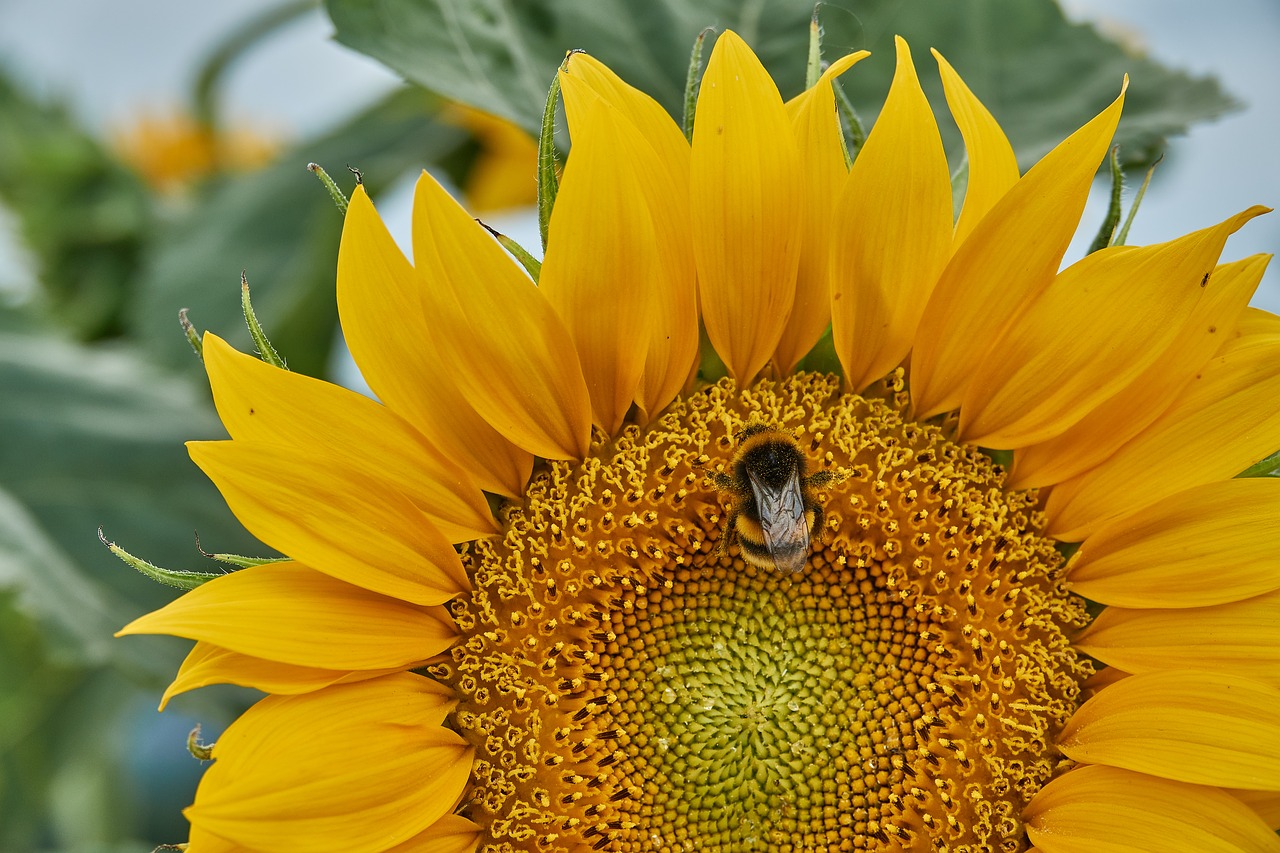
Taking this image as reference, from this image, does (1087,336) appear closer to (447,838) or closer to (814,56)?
(814,56)

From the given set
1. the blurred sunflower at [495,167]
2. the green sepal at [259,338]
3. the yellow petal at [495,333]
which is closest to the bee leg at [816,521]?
the yellow petal at [495,333]

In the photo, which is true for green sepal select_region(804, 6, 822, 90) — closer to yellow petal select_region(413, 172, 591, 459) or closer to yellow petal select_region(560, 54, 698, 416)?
yellow petal select_region(560, 54, 698, 416)

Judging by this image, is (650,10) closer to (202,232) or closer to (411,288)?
(411,288)

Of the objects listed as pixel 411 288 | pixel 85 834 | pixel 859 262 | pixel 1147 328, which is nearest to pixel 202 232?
pixel 85 834

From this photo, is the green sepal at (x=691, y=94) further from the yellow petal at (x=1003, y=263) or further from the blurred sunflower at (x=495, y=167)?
the blurred sunflower at (x=495, y=167)

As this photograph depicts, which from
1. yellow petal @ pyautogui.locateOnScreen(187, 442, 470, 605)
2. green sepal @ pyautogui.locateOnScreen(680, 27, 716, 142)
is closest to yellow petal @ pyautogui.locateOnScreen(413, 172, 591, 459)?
yellow petal @ pyautogui.locateOnScreen(187, 442, 470, 605)

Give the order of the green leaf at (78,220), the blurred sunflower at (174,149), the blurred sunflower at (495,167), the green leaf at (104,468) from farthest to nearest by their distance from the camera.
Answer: the blurred sunflower at (174,149) < the green leaf at (78,220) < the blurred sunflower at (495,167) < the green leaf at (104,468)

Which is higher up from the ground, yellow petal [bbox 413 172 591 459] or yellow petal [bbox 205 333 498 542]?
yellow petal [bbox 413 172 591 459]

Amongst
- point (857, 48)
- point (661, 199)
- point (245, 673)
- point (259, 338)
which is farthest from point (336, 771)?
point (857, 48)
